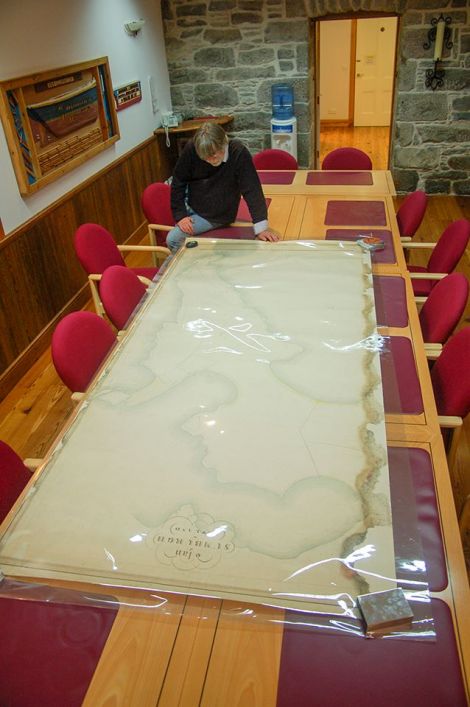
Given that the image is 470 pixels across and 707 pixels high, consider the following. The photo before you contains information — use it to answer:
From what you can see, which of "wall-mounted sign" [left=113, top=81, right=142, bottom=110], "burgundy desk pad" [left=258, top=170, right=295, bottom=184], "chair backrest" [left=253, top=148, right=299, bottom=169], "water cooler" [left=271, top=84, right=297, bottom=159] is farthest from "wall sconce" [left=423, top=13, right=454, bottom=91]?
"wall-mounted sign" [left=113, top=81, right=142, bottom=110]

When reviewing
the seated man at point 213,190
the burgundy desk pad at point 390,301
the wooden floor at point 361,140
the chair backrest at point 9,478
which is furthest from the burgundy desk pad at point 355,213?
the wooden floor at point 361,140

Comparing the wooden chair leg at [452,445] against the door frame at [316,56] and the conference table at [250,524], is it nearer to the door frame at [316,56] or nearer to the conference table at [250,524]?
the conference table at [250,524]

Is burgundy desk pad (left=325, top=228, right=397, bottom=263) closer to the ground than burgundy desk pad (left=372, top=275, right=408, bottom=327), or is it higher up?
higher up

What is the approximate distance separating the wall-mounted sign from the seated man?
2016mm

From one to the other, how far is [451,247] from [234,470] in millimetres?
1998

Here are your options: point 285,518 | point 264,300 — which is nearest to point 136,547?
point 285,518

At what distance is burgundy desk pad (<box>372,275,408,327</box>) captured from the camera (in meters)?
2.18

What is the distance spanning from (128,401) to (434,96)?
4889mm

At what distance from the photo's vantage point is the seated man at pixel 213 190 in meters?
2.87

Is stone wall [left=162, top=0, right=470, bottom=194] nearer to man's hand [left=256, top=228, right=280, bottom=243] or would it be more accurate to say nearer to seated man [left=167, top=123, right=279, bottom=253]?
seated man [left=167, top=123, right=279, bottom=253]

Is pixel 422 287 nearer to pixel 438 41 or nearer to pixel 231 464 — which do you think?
pixel 231 464

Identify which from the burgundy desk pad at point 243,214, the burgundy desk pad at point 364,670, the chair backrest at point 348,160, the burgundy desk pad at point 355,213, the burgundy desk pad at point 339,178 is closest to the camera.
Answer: the burgundy desk pad at point 364,670

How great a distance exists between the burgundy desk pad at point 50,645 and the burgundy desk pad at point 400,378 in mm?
1003

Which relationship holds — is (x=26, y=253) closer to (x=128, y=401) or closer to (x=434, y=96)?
(x=128, y=401)
